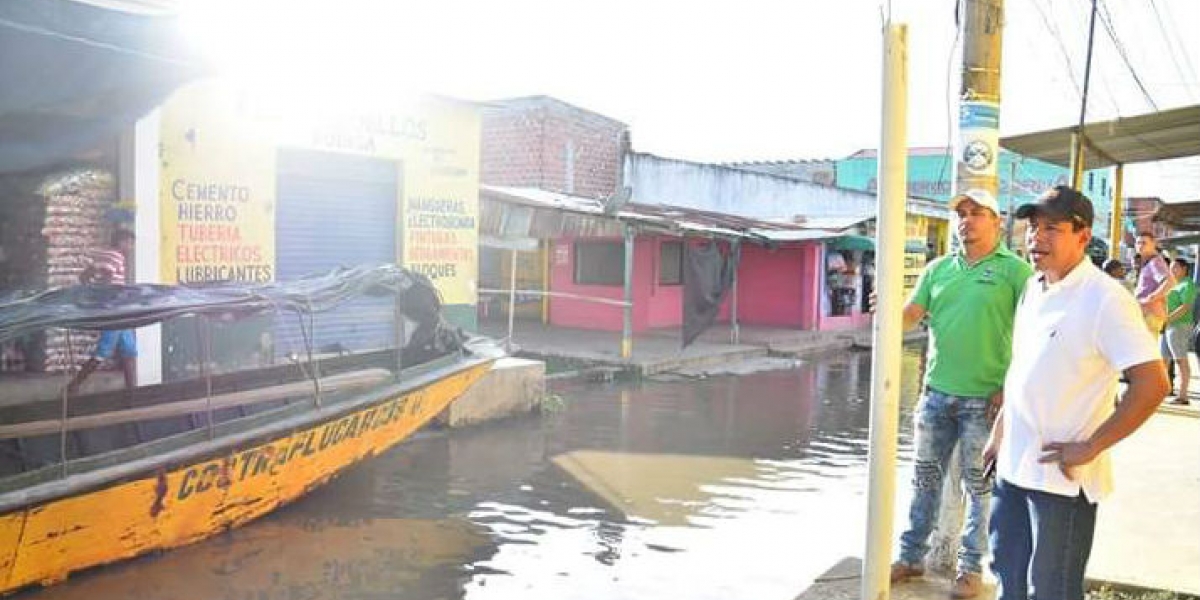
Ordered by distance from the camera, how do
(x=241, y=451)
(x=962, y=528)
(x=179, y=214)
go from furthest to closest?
(x=179, y=214), (x=241, y=451), (x=962, y=528)

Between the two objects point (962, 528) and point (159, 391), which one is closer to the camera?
point (962, 528)

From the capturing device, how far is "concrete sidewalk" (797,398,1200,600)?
14.7 feet

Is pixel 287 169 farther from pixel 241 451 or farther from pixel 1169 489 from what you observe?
pixel 1169 489

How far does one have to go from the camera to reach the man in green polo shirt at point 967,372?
4.26m

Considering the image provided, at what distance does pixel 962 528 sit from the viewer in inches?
182

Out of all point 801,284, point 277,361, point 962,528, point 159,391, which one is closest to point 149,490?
point 159,391

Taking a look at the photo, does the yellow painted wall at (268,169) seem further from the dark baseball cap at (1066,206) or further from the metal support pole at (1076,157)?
the dark baseball cap at (1066,206)

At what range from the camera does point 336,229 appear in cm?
1170

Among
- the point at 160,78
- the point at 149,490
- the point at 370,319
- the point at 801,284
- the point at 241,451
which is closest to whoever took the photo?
the point at 149,490

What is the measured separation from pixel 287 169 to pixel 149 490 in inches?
236

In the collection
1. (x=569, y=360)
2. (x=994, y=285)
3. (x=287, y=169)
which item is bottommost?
(x=569, y=360)

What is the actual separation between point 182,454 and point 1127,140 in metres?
8.28

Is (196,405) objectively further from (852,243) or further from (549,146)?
(852,243)

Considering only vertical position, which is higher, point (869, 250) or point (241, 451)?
point (869, 250)
